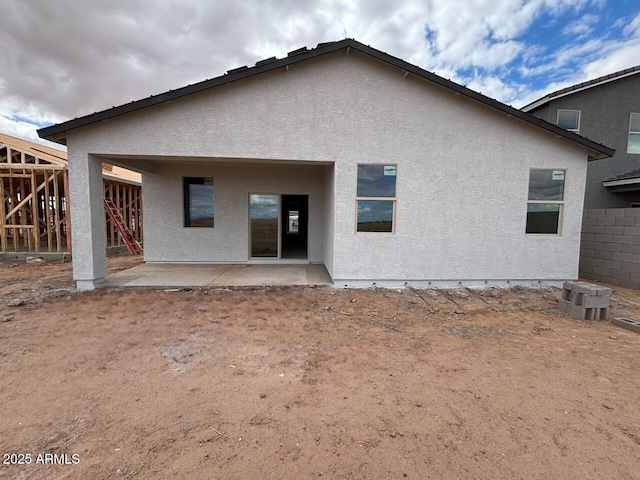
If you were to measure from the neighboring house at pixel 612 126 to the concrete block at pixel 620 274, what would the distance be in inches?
173

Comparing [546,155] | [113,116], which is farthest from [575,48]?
[113,116]

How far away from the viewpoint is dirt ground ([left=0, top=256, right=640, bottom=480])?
206cm

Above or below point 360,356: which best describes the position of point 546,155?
above

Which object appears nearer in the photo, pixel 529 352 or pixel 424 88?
pixel 529 352

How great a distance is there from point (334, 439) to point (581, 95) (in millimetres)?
14995

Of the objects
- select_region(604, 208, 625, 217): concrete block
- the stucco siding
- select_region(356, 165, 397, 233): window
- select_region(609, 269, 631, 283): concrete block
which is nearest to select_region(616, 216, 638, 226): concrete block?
select_region(604, 208, 625, 217): concrete block

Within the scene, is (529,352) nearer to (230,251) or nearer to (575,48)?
(230,251)

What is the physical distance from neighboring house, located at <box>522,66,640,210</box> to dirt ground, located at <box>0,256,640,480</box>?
870 centimetres

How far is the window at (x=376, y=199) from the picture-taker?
6.75 meters

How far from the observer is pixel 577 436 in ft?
7.63

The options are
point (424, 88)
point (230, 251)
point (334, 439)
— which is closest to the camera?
point (334, 439)

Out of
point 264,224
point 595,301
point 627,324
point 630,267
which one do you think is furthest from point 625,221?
point 264,224

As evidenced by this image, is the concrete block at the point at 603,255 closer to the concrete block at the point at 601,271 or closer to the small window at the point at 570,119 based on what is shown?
the concrete block at the point at 601,271

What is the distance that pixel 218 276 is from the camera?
25.1 feet
